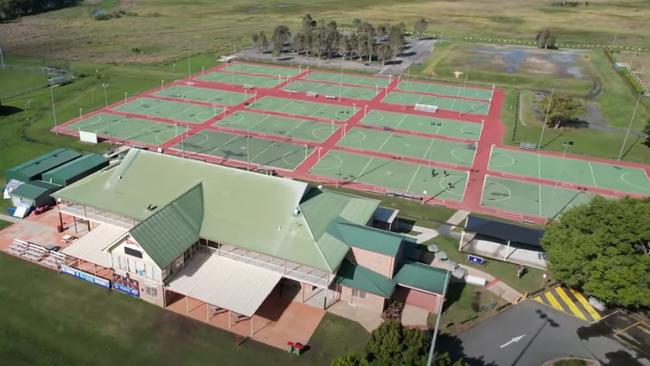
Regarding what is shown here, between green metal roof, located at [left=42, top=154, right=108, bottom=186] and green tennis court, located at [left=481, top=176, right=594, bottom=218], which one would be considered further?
green tennis court, located at [left=481, top=176, right=594, bottom=218]

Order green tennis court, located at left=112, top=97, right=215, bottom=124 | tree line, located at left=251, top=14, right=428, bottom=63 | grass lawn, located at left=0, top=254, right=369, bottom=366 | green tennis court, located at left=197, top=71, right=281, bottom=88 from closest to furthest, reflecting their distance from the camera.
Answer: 1. grass lawn, located at left=0, top=254, right=369, bottom=366
2. green tennis court, located at left=112, top=97, right=215, bottom=124
3. green tennis court, located at left=197, top=71, right=281, bottom=88
4. tree line, located at left=251, top=14, right=428, bottom=63

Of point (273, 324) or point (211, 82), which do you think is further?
point (211, 82)

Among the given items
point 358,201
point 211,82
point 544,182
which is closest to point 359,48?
point 211,82

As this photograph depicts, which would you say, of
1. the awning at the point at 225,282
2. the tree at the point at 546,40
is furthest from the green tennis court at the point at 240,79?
the tree at the point at 546,40

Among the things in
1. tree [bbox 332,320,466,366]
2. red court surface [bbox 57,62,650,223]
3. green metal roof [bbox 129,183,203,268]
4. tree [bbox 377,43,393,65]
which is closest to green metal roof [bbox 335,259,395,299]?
tree [bbox 332,320,466,366]

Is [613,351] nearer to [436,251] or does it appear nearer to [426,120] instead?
[436,251]

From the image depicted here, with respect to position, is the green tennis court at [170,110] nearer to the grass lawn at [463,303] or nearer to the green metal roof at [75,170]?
the green metal roof at [75,170]

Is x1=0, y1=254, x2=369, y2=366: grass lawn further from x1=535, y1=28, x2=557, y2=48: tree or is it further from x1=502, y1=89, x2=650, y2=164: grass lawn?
x1=535, y1=28, x2=557, y2=48: tree
